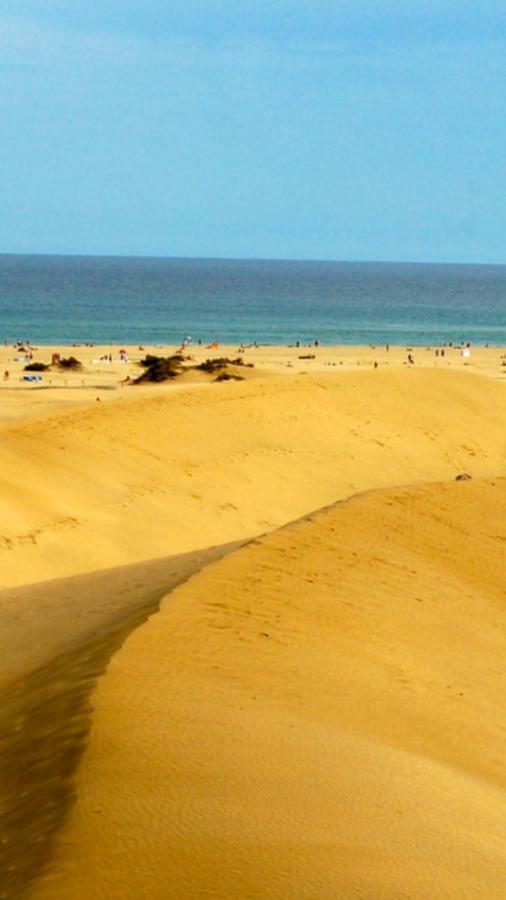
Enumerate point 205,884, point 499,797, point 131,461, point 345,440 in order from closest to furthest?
point 205,884
point 499,797
point 131,461
point 345,440

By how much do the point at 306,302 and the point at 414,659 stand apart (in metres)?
118

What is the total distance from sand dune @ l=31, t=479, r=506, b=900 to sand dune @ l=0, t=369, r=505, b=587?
6061 mm

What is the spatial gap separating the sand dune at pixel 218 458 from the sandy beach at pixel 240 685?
2.8 inches

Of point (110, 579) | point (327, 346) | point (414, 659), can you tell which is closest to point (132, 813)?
point (414, 659)

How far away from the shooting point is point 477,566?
14.8 metres

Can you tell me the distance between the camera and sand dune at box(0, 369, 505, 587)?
20.2 metres

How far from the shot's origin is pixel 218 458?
2475 centimetres

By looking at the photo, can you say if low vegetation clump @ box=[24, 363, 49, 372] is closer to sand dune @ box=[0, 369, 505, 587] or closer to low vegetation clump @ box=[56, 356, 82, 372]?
low vegetation clump @ box=[56, 356, 82, 372]

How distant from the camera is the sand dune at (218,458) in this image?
20203mm

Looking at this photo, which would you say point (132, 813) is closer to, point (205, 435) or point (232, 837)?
point (232, 837)

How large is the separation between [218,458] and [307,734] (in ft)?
52.9

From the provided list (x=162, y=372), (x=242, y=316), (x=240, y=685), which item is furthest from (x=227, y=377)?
(x=242, y=316)

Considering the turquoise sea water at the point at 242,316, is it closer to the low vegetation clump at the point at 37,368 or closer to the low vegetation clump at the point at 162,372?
the low vegetation clump at the point at 37,368

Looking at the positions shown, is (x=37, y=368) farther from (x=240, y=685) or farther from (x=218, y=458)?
(x=240, y=685)
